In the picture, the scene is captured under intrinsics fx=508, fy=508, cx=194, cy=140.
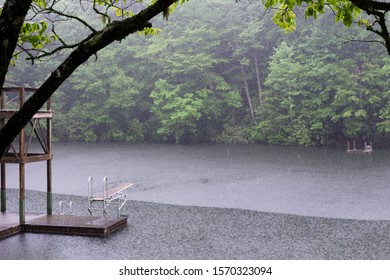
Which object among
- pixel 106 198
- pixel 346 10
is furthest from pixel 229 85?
pixel 346 10

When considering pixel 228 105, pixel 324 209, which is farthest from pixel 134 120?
pixel 324 209

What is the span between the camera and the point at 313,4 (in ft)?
12.7

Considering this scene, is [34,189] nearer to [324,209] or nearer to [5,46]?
[324,209]

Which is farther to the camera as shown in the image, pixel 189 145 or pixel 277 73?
pixel 189 145

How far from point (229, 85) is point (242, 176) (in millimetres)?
18440

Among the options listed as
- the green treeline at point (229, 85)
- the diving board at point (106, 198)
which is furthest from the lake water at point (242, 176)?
the green treeline at point (229, 85)

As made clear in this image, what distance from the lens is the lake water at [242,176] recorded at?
15.8m

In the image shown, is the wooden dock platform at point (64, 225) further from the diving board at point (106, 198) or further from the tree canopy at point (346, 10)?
the tree canopy at point (346, 10)

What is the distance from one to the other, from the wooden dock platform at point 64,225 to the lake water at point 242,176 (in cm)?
425

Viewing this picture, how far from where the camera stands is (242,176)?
21.8m

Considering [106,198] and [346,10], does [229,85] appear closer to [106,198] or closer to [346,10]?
[106,198]

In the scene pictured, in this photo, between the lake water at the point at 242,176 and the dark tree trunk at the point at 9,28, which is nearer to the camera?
the dark tree trunk at the point at 9,28

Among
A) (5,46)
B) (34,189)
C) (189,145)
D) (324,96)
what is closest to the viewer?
(5,46)

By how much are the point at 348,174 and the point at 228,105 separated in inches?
728
